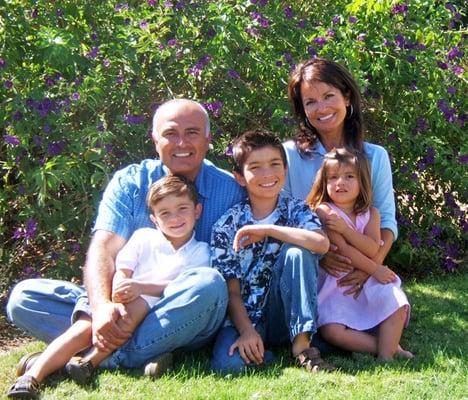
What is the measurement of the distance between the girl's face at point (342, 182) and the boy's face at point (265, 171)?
1.00ft

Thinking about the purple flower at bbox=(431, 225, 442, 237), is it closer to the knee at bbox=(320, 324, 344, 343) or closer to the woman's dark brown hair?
the woman's dark brown hair

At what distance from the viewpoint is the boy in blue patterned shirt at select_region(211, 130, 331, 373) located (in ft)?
11.6

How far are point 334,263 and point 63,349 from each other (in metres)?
1.36

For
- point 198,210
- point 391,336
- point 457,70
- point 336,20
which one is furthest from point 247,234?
point 457,70

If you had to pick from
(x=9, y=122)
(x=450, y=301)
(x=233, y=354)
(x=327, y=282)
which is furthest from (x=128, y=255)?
(x=450, y=301)

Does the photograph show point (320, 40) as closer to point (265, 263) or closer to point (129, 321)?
point (265, 263)

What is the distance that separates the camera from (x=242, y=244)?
11.9ft

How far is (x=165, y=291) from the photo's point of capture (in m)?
3.51

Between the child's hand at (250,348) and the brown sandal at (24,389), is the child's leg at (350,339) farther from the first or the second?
the brown sandal at (24,389)

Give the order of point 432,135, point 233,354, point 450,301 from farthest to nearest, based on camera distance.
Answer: point 432,135 < point 450,301 < point 233,354

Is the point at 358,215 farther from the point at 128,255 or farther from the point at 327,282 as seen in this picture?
the point at 128,255

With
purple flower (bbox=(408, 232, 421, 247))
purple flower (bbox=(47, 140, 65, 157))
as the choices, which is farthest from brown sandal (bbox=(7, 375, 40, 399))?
purple flower (bbox=(408, 232, 421, 247))

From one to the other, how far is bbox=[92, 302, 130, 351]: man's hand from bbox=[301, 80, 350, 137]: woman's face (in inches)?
56.2

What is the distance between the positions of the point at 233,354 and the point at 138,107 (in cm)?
181
